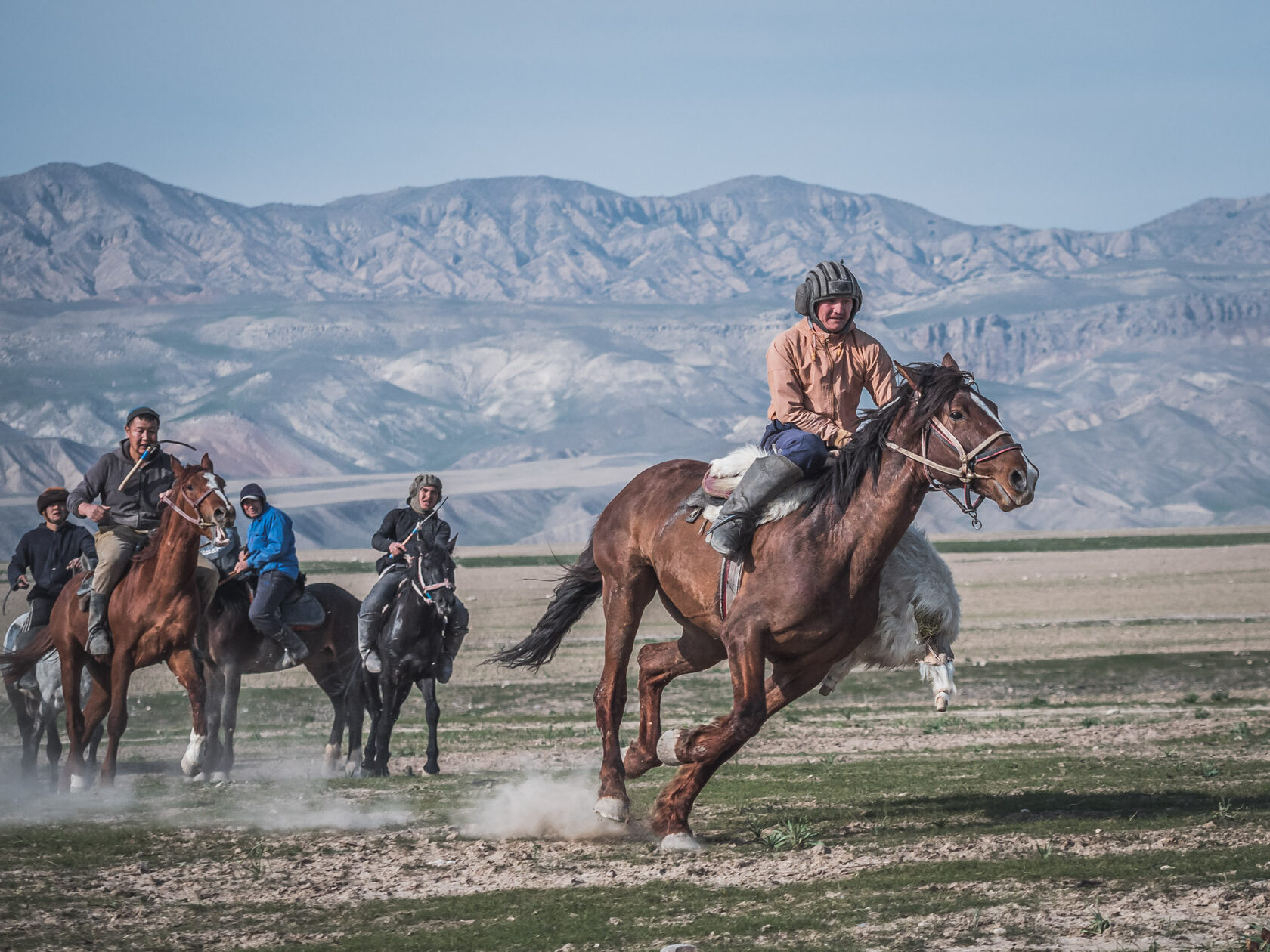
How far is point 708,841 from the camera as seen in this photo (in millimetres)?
9469

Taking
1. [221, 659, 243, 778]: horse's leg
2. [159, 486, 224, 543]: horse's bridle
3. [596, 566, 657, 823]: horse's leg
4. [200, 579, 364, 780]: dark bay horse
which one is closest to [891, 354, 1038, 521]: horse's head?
[596, 566, 657, 823]: horse's leg

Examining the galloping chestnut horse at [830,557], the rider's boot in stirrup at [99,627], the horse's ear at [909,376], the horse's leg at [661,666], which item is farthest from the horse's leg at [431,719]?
the horse's ear at [909,376]

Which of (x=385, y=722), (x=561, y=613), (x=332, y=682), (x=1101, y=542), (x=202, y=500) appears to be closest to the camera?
(x=561, y=613)

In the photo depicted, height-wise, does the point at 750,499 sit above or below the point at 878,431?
below

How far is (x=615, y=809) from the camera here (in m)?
9.84

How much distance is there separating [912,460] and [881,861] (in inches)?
95.6

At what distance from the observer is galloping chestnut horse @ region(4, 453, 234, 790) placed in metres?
13.5

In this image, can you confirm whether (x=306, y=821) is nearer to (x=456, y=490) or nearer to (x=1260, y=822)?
(x=1260, y=822)

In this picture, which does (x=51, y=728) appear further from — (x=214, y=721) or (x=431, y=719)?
(x=431, y=719)

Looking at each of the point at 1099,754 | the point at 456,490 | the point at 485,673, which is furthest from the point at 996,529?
the point at 1099,754

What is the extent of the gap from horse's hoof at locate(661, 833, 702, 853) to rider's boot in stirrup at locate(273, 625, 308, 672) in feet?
27.2

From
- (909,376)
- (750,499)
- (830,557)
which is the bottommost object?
(830,557)

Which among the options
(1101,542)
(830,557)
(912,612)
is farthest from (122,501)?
(1101,542)

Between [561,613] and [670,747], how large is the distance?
3.08m
